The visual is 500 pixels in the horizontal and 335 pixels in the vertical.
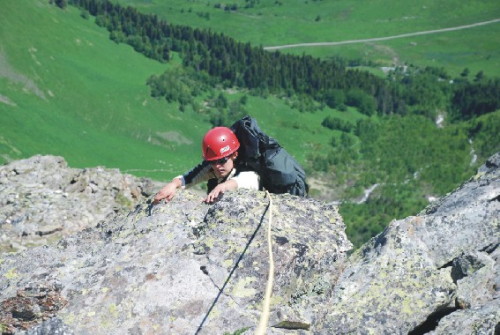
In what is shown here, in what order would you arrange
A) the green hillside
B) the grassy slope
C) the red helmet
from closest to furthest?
the red helmet → the grassy slope → the green hillside

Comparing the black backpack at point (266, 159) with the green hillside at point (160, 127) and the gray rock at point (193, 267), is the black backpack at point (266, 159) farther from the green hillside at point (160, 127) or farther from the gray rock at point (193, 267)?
the green hillside at point (160, 127)

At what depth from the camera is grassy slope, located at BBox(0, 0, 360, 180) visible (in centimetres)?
13638

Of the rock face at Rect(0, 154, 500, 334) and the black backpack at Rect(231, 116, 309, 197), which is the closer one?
the rock face at Rect(0, 154, 500, 334)

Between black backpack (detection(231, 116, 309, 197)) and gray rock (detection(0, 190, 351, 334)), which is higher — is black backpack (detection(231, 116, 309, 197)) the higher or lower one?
the higher one

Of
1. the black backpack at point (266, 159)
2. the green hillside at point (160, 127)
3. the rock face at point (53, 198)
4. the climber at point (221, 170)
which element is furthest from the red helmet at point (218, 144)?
the green hillside at point (160, 127)

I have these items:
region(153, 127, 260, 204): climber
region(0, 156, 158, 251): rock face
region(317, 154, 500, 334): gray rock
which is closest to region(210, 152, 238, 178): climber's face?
region(153, 127, 260, 204): climber

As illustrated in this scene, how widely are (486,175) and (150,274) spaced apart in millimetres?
8081

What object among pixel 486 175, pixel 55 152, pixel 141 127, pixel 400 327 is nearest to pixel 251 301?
pixel 400 327

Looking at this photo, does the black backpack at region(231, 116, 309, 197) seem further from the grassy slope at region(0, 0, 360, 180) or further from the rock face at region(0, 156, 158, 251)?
the grassy slope at region(0, 0, 360, 180)

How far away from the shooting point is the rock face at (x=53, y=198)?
2247cm

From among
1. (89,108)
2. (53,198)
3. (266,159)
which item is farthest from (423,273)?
(89,108)

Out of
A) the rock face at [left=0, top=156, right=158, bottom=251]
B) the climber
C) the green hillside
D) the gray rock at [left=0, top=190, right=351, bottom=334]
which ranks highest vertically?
the climber

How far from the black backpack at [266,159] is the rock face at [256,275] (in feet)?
2.33

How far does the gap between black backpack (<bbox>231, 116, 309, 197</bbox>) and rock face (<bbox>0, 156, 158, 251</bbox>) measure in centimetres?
653
